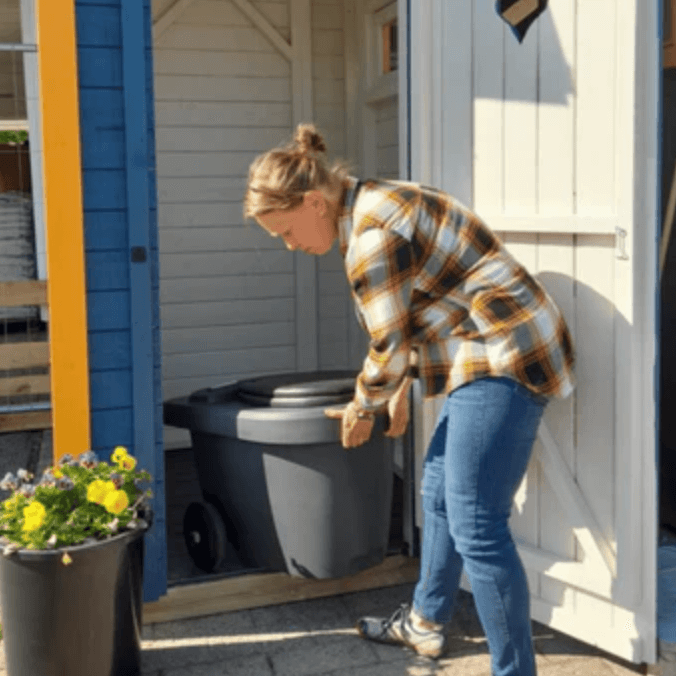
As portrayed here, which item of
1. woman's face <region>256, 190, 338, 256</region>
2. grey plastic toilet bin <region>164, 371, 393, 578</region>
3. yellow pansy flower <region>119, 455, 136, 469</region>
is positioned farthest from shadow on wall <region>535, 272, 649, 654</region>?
yellow pansy flower <region>119, 455, 136, 469</region>

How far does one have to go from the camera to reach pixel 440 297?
2.97 meters

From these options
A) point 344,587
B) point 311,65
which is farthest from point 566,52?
point 311,65

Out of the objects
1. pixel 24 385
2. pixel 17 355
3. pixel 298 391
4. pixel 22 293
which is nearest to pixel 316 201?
pixel 298 391

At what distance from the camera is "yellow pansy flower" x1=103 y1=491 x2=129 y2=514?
3158mm

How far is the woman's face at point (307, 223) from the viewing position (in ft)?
9.38

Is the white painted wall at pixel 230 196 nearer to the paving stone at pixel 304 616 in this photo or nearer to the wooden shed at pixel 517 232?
the wooden shed at pixel 517 232

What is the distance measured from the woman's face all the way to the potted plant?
0.94 meters

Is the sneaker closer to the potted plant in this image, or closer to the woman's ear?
the potted plant

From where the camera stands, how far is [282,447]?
3.65 metres

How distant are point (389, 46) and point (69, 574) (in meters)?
3.50

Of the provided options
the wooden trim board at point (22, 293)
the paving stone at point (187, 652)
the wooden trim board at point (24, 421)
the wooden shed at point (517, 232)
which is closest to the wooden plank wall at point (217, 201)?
the wooden trim board at point (22, 293)

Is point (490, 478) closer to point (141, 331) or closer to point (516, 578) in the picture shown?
point (516, 578)

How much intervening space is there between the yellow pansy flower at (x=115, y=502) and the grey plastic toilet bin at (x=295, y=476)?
613 millimetres

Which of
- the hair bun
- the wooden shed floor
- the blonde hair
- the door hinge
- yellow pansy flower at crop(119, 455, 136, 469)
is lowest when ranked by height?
the wooden shed floor
